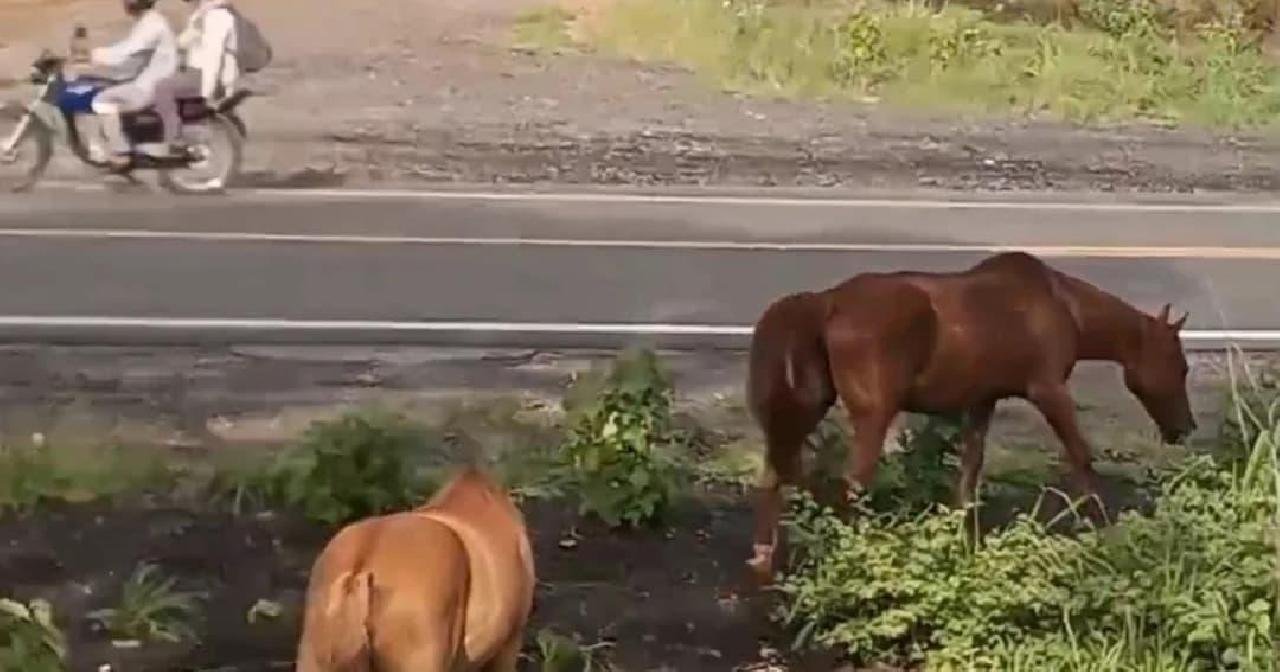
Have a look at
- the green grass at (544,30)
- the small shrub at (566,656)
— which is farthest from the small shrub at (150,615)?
the green grass at (544,30)

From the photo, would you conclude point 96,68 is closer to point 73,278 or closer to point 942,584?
point 73,278

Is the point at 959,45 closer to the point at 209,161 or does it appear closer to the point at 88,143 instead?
the point at 209,161

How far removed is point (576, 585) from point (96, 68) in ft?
23.2

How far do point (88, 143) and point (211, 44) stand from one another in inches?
35.7

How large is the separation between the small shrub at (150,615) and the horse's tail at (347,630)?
163 centimetres

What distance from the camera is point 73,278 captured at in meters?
10.0

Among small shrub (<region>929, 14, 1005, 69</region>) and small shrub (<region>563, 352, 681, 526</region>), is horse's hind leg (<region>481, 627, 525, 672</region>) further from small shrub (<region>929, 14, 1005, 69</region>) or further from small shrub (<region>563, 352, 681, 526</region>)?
small shrub (<region>929, 14, 1005, 69</region>)

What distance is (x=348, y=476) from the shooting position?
6.44 metres

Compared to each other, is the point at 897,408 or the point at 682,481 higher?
the point at 897,408

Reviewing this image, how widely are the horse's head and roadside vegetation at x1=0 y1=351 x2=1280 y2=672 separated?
0.15 m

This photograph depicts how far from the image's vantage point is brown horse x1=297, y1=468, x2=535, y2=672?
4051mm

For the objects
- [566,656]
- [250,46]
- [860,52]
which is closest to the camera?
[566,656]

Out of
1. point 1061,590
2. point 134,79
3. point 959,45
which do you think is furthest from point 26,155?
point 1061,590

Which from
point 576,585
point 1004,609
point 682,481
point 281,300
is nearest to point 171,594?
point 576,585
